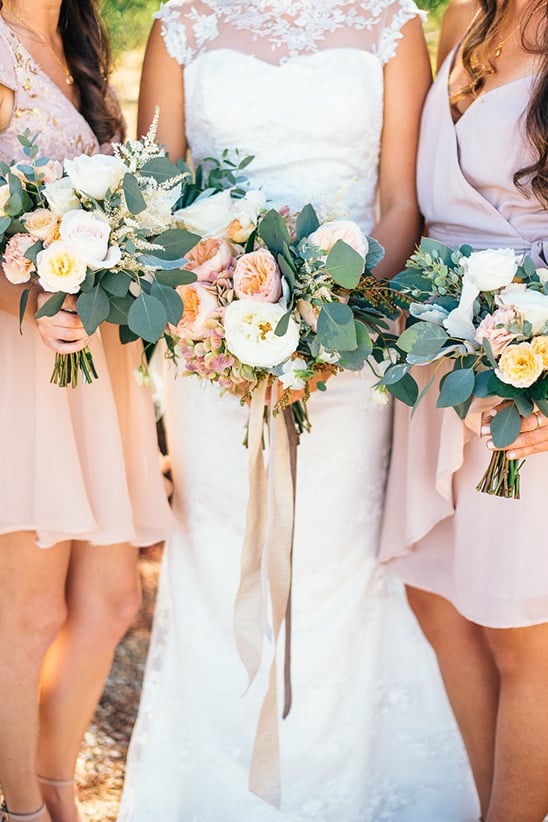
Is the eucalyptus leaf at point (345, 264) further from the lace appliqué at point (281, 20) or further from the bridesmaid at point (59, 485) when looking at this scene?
the lace appliqué at point (281, 20)

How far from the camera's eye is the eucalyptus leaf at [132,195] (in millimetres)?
2096

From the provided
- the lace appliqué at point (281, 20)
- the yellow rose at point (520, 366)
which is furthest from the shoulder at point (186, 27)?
the yellow rose at point (520, 366)

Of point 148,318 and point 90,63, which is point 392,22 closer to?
point 90,63

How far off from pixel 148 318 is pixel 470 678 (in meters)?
1.57

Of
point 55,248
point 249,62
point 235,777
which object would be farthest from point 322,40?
point 235,777

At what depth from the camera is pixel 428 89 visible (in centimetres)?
292

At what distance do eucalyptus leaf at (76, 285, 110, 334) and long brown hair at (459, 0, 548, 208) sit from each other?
45.0 inches

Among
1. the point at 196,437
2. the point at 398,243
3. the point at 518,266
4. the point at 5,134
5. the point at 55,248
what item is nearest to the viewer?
the point at 55,248

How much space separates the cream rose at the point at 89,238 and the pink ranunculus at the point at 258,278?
0.30 metres

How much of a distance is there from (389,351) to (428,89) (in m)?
1.01

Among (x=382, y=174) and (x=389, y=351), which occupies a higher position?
(x=382, y=174)

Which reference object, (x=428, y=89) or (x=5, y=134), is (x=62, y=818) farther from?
(x=428, y=89)

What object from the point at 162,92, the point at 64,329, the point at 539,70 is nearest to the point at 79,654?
the point at 64,329

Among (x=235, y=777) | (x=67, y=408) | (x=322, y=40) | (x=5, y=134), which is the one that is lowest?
(x=235, y=777)
